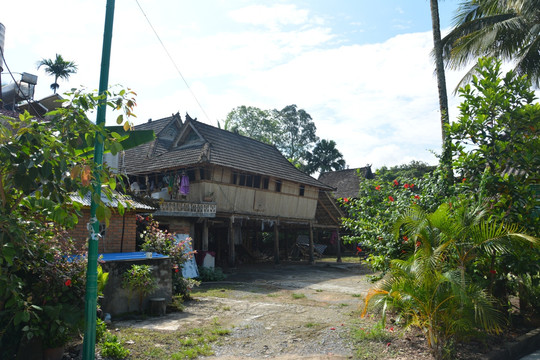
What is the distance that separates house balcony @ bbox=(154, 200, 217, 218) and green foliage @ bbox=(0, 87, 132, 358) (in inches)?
381

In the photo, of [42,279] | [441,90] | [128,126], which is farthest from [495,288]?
A: [42,279]

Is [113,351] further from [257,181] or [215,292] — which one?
[257,181]

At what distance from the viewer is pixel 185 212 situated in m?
15.5

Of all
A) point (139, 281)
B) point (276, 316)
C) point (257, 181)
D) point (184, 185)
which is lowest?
point (276, 316)

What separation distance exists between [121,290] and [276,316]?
121 inches

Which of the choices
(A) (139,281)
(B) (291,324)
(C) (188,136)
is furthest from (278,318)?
(C) (188,136)

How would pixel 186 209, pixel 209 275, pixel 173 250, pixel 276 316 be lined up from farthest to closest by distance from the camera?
pixel 186 209, pixel 209 275, pixel 173 250, pixel 276 316

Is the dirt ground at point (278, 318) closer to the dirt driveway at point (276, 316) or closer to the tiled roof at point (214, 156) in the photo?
the dirt driveway at point (276, 316)

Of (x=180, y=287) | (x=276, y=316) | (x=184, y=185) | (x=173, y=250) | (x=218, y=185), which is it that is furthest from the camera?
(x=218, y=185)

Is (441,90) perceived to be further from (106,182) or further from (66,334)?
(66,334)

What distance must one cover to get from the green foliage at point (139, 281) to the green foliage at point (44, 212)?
2678 millimetres

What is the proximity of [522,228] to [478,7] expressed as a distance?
10.2 m

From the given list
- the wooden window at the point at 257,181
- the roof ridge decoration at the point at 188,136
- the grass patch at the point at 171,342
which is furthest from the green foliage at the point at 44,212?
the wooden window at the point at 257,181

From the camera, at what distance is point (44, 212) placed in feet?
13.8
